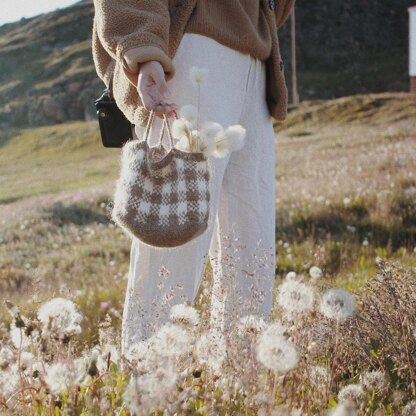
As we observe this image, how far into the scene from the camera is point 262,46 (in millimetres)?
3109

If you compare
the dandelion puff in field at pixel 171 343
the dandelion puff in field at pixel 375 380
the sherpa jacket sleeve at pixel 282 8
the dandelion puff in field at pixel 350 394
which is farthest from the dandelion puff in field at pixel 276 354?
the sherpa jacket sleeve at pixel 282 8

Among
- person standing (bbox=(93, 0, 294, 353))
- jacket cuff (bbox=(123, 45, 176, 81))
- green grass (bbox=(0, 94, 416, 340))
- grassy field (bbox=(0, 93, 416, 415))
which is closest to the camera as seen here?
jacket cuff (bbox=(123, 45, 176, 81))

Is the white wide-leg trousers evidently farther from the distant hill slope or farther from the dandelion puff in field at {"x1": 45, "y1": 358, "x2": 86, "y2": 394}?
the distant hill slope

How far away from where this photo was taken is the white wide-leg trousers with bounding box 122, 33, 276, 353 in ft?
9.60

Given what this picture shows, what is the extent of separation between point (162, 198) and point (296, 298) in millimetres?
550

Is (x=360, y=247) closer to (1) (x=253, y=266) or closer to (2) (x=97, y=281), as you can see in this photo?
(2) (x=97, y=281)

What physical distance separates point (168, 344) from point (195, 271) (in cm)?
105

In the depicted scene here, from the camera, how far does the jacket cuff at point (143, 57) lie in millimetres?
2598

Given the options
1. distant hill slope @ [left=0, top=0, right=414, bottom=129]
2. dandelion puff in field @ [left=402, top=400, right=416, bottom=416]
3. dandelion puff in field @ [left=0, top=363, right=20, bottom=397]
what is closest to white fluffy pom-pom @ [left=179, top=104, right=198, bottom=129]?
dandelion puff in field @ [left=0, top=363, right=20, bottom=397]

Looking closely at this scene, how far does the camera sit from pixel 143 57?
102 inches

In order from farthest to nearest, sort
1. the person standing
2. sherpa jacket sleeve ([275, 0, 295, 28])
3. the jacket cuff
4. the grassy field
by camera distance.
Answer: the grassy field < sherpa jacket sleeve ([275, 0, 295, 28]) < the person standing < the jacket cuff

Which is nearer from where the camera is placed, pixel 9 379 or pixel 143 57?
pixel 9 379

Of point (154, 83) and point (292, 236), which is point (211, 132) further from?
point (292, 236)

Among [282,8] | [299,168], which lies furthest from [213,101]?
[299,168]
